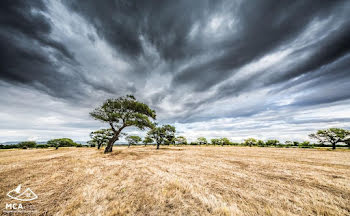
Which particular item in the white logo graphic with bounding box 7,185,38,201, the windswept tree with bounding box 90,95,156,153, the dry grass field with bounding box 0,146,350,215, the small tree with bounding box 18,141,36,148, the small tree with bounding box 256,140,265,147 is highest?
the windswept tree with bounding box 90,95,156,153

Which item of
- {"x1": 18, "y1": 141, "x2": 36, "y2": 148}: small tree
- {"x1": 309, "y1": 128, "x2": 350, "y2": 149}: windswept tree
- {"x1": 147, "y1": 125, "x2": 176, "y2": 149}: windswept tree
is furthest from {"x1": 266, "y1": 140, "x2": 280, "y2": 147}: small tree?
{"x1": 18, "y1": 141, "x2": 36, "y2": 148}: small tree

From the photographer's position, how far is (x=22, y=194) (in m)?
5.21

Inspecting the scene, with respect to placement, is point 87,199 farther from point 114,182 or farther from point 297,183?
point 297,183

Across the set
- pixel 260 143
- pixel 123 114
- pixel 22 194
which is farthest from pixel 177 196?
pixel 260 143

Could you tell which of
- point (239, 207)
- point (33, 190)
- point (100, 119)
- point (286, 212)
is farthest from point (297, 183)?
point (100, 119)

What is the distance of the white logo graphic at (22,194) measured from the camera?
16.2 ft

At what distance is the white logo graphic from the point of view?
16.2 ft

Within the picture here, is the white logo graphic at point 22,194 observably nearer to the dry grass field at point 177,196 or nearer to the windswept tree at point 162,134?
the dry grass field at point 177,196

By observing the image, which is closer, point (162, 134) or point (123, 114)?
point (123, 114)

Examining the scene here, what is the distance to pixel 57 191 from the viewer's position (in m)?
Result: 5.56

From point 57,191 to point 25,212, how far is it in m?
1.58

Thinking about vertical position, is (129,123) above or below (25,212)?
above

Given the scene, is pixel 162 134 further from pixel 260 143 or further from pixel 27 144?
pixel 260 143

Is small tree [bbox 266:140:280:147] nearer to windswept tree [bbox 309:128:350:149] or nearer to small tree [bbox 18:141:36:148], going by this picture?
windswept tree [bbox 309:128:350:149]
